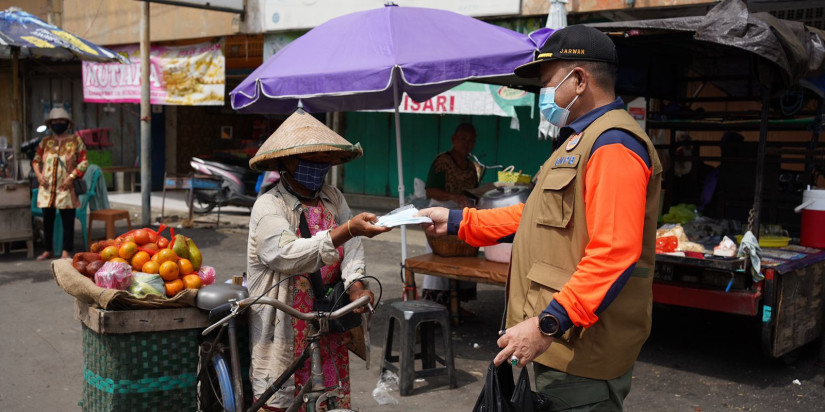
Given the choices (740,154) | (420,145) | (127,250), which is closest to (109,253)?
(127,250)

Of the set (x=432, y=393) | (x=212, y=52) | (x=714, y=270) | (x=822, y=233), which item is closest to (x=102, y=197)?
(x=212, y=52)

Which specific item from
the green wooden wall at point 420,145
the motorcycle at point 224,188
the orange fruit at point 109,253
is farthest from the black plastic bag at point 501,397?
the motorcycle at point 224,188

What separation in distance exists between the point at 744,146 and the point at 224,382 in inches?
230

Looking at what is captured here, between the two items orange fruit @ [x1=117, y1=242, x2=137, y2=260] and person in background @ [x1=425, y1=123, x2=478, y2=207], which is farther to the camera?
person in background @ [x1=425, y1=123, x2=478, y2=207]

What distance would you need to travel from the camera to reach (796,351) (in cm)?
595

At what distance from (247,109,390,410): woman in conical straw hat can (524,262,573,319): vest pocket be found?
3.00 ft

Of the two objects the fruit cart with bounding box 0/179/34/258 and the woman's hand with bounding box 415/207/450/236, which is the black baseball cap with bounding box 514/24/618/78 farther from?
the fruit cart with bounding box 0/179/34/258

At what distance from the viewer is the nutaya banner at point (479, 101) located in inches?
390

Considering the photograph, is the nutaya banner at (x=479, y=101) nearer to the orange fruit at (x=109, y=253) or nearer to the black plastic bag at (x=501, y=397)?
the orange fruit at (x=109, y=253)

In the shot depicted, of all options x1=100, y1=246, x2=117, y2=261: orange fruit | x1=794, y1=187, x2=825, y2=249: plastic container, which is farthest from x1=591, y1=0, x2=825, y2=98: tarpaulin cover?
x1=100, y1=246, x2=117, y2=261: orange fruit

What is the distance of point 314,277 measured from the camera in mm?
3285

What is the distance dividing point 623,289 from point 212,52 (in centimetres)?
1270

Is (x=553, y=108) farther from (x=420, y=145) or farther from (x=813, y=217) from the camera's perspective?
(x=420, y=145)

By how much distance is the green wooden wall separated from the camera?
37.6 feet
